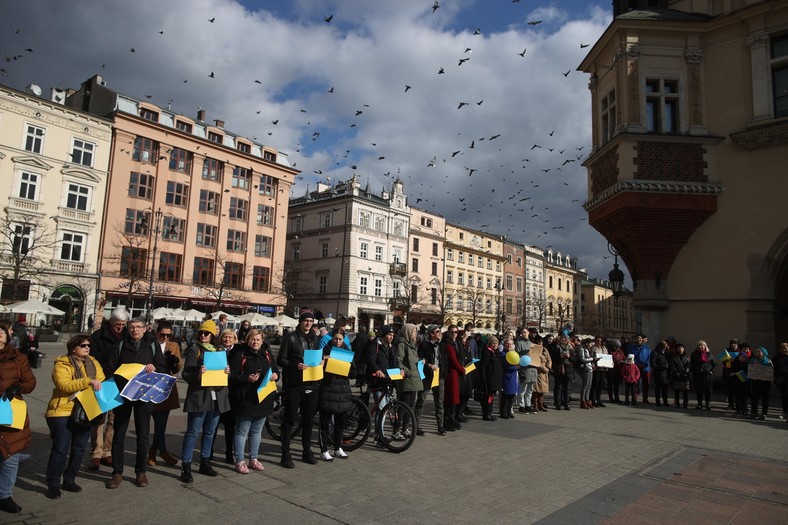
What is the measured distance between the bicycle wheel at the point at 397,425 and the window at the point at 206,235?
42332 mm

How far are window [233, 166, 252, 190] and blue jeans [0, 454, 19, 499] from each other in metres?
46.9

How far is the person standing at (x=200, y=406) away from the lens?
6133 millimetres

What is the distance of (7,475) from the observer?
15.9ft

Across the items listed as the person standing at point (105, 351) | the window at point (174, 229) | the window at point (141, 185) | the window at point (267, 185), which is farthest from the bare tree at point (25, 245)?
the person standing at point (105, 351)

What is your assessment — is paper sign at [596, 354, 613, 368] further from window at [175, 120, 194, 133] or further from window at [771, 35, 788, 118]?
window at [175, 120, 194, 133]

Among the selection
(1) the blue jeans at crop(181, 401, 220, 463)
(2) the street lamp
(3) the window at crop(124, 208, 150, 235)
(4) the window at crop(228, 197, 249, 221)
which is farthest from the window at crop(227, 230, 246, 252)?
(1) the blue jeans at crop(181, 401, 220, 463)

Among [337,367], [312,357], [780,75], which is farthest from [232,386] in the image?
[780,75]

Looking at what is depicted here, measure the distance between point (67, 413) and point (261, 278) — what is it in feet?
154

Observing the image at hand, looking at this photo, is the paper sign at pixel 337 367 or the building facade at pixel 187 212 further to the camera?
the building facade at pixel 187 212

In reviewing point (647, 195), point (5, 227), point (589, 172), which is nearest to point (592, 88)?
point (589, 172)

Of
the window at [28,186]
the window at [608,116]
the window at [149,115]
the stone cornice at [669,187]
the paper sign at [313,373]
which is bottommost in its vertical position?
the paper sign at [313,373]

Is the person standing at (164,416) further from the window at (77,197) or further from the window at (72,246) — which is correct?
the window at (77,197)

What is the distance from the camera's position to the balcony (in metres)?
62.1

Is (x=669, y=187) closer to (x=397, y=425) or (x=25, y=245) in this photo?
(x=397, y=425)
